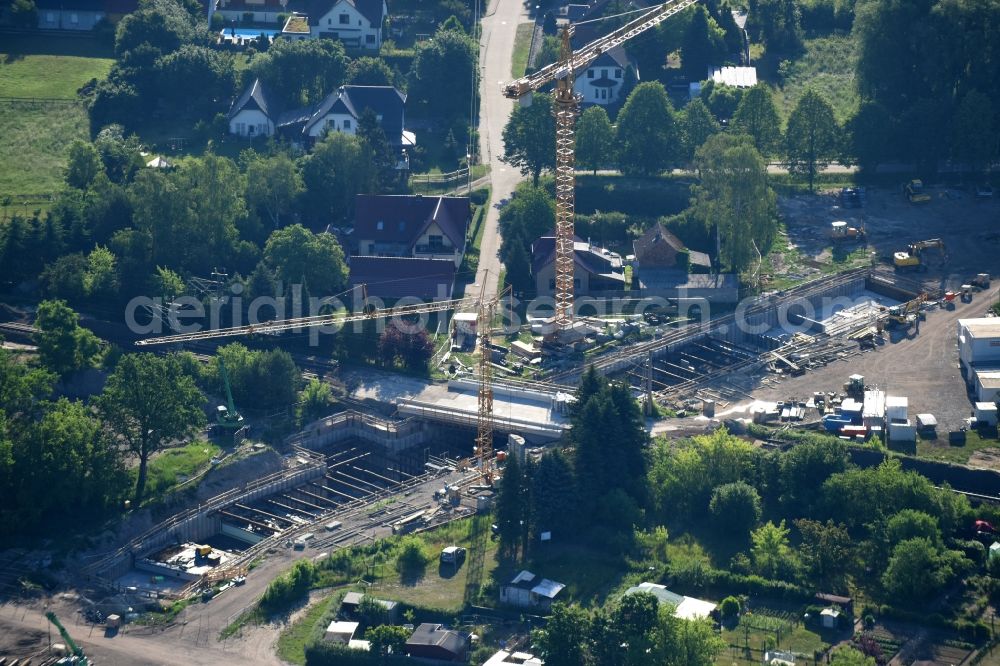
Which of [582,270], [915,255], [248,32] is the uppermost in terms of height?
[248,32]

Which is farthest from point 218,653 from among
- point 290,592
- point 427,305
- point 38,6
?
point 38,6

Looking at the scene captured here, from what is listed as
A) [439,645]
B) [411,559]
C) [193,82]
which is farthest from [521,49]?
[439,645]

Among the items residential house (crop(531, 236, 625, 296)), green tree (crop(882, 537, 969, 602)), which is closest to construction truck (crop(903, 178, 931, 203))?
residential house (crop(531, 236, 625, 296))

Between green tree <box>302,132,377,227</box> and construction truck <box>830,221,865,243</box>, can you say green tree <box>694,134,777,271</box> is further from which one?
green tree <box>302,132,377,227</box>

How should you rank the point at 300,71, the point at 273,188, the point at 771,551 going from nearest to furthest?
the point at 771,551, the point at 273,188, the point at 300,71

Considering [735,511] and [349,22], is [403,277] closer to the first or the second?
[735,511]

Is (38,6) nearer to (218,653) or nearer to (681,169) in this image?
(681,169)

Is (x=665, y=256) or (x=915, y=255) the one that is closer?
(x=665, y=256)

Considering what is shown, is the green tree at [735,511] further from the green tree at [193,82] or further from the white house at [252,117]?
the green tree at [193,82]
